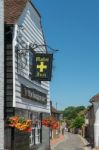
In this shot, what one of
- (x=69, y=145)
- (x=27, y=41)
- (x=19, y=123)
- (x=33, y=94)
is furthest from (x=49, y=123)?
(x=69, y=145)

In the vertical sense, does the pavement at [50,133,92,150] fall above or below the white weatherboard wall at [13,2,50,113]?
below

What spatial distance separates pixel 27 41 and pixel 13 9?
165 centimetres

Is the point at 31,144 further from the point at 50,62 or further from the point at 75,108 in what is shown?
the point at 75,108

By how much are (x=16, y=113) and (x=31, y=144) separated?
4324mm

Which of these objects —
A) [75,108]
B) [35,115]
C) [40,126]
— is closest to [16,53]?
[35,115]

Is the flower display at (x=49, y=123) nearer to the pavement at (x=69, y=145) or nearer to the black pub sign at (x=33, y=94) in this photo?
the black pub sign at (x=33, y=94)

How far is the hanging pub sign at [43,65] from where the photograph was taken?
2247cm

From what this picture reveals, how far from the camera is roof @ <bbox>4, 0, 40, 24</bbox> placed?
22727 mm

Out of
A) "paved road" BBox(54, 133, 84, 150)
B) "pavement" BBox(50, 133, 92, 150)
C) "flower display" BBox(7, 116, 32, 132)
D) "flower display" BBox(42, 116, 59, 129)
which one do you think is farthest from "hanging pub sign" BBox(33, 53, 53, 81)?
"paved road" BBox(54, 133, 84, 150)

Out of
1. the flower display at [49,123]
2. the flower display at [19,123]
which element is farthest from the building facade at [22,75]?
the flower display at [19,123]

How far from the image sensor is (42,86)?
2792 centimetres

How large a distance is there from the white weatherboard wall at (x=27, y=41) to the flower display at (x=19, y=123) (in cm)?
91

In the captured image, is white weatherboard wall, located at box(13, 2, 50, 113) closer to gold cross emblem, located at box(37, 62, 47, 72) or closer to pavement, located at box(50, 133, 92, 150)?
gold cross emblem, located at box(37, 62, 47, 72)

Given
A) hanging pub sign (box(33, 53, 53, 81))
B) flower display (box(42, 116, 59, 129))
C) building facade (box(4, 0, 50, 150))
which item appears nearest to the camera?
building facade (box(4, 0, 50, 150))
